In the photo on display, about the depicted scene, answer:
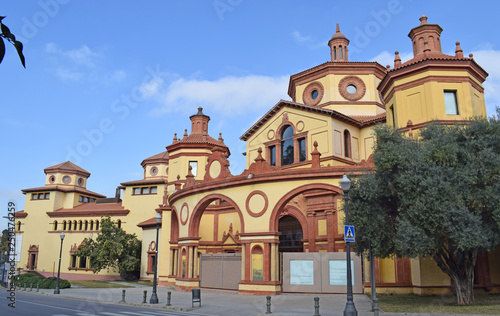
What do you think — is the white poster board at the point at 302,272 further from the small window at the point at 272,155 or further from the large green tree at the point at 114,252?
the large green tree at the point at 114,252

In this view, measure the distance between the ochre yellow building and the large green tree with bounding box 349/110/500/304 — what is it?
2.86 metres

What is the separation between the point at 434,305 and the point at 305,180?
920 centimetres

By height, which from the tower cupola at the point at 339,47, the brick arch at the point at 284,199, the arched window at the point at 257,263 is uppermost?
the tower cupola at the point at 339,47

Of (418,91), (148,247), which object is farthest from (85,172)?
(418,91)

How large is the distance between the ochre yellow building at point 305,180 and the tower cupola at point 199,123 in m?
0.12

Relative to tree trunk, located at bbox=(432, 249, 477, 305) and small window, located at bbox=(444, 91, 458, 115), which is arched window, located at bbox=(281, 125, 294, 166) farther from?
tree trunk, located at bbox=(432, 249, 477, 305)

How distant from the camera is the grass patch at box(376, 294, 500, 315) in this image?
581 inches

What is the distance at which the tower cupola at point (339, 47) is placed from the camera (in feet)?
123

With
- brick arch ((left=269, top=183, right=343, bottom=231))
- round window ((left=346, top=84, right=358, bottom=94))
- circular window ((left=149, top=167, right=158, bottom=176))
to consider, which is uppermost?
round window ((left=346, top=84, right=358, bottom=94))

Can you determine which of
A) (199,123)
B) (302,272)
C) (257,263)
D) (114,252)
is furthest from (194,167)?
(302,272)

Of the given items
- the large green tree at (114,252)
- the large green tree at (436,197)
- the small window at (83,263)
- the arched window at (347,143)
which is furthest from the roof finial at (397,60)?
the small window at (83,263)

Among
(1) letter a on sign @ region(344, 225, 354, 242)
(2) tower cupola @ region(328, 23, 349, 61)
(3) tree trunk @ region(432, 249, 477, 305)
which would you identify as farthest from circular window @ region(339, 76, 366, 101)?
(1) letter a on sign @ region(344, 225, 354, 242)

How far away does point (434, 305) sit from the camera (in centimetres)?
1661

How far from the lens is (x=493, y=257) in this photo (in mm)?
21766
